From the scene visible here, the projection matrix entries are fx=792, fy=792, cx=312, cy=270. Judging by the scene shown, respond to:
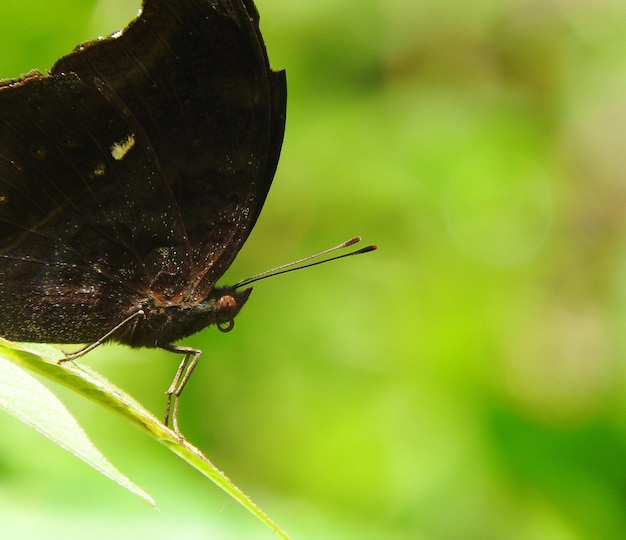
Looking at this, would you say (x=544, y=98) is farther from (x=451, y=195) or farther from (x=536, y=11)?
(x=451, y=195)

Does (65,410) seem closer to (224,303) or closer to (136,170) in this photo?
(136,170)

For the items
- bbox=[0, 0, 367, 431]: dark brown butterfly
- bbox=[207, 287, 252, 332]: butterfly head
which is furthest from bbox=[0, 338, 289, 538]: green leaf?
bbox=[207, 287, 252, 332]: butterfly head

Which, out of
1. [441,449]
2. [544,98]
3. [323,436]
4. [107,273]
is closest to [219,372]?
[323,436]

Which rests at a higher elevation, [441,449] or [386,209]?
[386,209]

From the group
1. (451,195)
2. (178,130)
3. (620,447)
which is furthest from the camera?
(451,195)

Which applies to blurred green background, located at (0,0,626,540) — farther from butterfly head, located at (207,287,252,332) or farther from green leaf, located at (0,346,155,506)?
green leaf, located at (0,346,155,506)

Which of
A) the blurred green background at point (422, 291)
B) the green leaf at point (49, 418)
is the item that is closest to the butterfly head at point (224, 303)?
the blurred green background at point (422, 291)

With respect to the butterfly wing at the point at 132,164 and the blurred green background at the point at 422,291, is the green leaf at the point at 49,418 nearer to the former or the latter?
the butterfly wing at the point at 132,164
